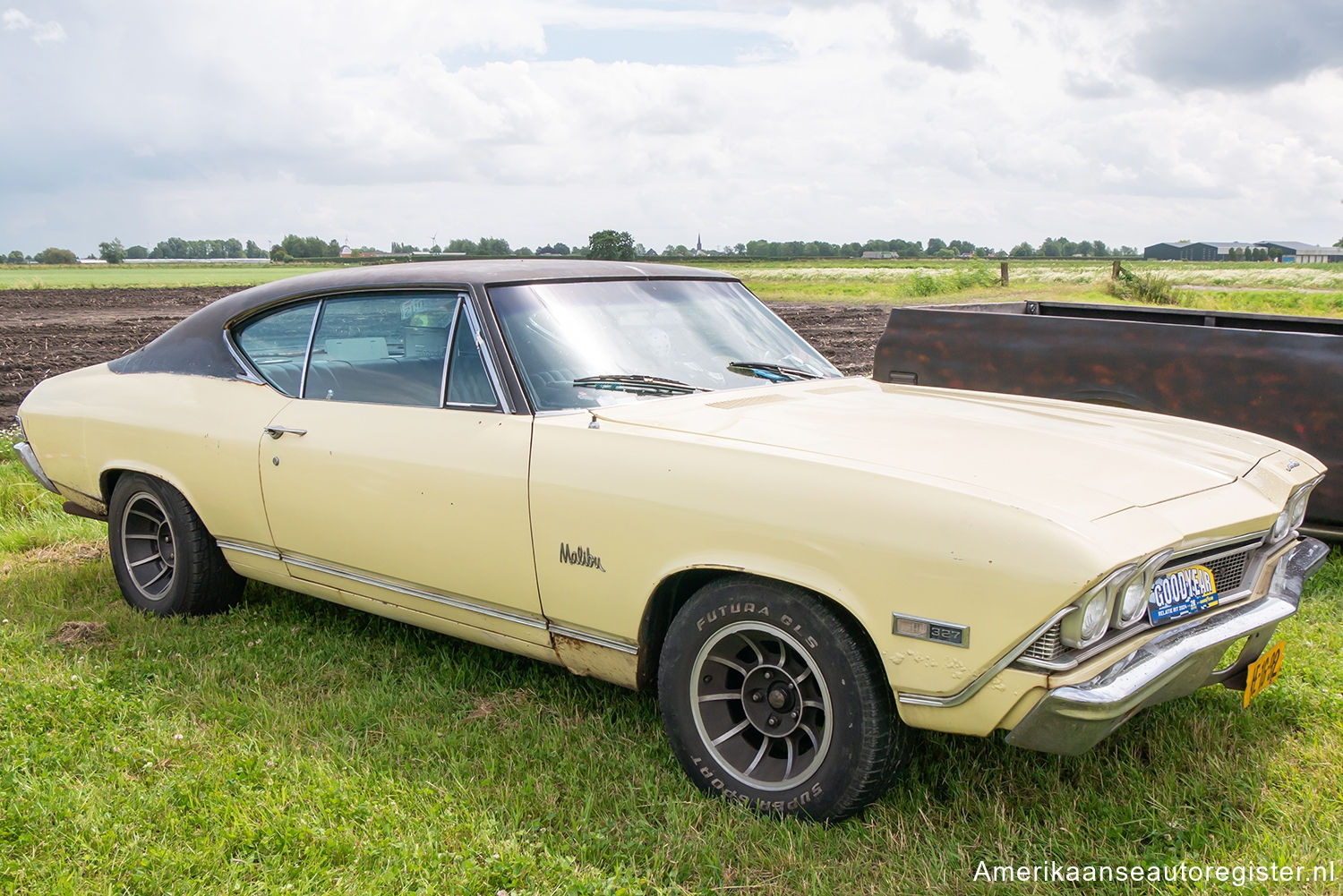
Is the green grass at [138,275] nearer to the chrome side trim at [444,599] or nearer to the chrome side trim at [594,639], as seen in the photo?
the chrome side trim at [444,599]

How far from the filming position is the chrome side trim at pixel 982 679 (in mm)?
2340

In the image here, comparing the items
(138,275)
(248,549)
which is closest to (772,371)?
(248,549)

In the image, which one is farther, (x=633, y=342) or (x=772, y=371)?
(x=772, y=371)

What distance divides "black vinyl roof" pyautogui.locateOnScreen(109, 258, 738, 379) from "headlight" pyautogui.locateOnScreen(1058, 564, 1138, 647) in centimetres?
213

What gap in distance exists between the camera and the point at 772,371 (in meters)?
3.93

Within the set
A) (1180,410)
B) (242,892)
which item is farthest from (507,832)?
(1180,410)

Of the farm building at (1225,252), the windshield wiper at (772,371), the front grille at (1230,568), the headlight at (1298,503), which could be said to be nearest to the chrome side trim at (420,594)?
the windshield wiper at (772,371)

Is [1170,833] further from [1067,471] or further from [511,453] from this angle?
[511,453]

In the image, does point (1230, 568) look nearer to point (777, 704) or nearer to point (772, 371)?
point (777, 704)

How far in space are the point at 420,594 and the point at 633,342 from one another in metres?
1.15

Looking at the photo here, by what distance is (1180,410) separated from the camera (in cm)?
514

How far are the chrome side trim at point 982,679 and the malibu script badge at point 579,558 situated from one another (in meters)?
0.96

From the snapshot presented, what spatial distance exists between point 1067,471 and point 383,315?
2.54 m

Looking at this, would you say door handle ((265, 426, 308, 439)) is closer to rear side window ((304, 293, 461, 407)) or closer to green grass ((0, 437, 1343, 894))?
rear side window ((304, 293, 461, 407))
